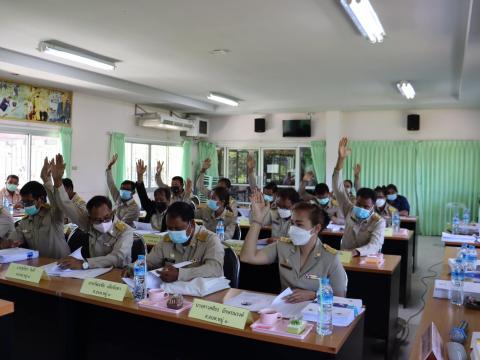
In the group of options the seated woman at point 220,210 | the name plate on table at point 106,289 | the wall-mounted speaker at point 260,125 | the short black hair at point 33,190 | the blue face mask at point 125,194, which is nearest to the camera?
the name plate on table at point 106,289

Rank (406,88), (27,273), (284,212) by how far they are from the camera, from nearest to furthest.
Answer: (27,273) → (284,212) → (406,88)

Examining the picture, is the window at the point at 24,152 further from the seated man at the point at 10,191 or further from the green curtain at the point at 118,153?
the green curtain at the point at 118,153

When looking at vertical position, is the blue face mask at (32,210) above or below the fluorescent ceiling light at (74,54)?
below

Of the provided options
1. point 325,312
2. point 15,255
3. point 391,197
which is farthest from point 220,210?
point 391,197

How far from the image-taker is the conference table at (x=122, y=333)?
1.87m

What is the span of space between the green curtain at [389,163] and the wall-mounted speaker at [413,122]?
30 cm

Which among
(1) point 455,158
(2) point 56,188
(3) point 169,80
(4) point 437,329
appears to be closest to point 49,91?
(3) point 169,80

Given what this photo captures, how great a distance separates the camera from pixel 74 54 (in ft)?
16.8

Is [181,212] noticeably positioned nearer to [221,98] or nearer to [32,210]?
[32,210]

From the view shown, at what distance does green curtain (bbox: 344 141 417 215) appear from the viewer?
9.32m

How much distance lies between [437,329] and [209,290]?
3.71 ft

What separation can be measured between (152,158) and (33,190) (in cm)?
613

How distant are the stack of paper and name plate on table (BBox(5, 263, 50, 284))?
0.45 meters

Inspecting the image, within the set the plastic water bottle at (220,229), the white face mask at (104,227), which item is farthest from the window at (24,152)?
the white face mask at (104,227)
